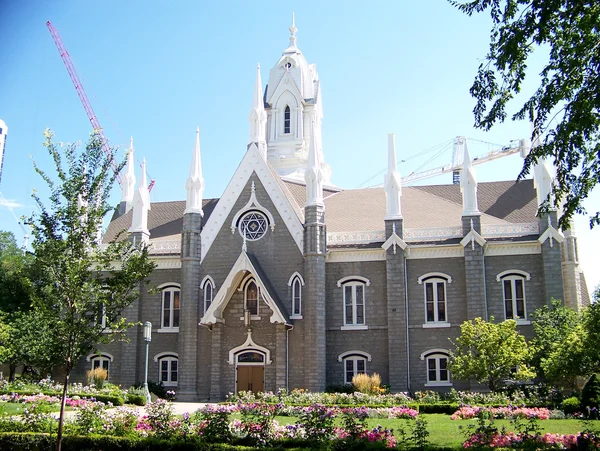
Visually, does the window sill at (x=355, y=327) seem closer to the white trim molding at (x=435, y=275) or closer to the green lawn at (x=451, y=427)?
the white trim molding at (x=435, y=275)

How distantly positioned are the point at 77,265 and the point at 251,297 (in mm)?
21154

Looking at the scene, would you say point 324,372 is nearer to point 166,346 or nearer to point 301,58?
point 166,346

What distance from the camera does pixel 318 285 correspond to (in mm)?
36812

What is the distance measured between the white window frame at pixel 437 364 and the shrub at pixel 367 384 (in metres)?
3.01

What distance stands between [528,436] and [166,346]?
87.3ft

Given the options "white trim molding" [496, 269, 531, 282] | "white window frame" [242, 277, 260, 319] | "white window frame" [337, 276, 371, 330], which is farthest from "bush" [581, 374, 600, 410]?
"white window frame" [242, 277, 260, 319]

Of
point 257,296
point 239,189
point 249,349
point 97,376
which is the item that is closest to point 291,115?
point 239,189

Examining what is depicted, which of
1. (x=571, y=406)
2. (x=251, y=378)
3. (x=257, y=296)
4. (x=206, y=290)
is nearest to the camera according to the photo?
(x=571, y=406)

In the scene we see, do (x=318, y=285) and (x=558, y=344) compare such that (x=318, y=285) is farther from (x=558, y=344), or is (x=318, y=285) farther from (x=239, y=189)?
(x=558, y=344)

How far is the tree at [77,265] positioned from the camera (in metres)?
17.1

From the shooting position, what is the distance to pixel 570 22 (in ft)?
52.2

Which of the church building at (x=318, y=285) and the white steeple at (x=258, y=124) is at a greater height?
the white steeple at (x=258, y=124)

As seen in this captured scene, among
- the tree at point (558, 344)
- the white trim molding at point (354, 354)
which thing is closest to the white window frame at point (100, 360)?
the white trim molding at point (354, 354)

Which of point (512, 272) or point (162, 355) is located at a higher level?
point (512, 272)
